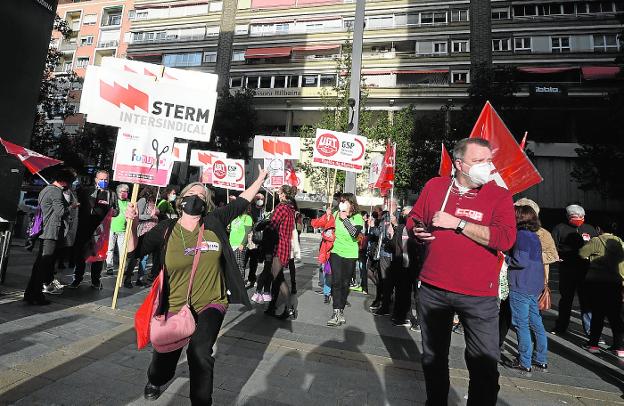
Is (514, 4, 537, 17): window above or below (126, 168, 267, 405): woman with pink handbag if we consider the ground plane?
above

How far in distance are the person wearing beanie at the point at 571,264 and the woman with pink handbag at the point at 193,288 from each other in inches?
214

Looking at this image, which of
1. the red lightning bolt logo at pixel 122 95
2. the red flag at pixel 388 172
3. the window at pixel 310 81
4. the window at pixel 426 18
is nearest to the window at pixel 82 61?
the window at pixel 310 81

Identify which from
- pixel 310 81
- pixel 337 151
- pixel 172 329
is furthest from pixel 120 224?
pixel 310 81

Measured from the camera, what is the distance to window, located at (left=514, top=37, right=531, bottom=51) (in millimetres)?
27828

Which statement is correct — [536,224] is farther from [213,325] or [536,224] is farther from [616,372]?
[213,325]

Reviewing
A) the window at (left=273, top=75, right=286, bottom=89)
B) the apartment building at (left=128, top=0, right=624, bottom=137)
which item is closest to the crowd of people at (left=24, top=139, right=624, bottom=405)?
the apartment building at (left=128, top=0, right=624, bottom=137)

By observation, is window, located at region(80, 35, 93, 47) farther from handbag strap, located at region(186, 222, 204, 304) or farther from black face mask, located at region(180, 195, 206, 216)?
handbag strap, located at region(186, 222, 204, 304)

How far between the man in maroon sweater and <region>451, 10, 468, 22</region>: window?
106 ft

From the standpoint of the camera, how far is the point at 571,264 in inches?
225

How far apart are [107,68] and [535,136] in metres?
32.2

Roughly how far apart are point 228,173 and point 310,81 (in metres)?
24.2

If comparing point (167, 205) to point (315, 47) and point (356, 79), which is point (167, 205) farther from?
point (315, 47)

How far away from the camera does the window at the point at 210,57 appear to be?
35.4m

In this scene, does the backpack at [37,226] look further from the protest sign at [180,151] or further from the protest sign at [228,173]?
the protest sign at [180,151]
